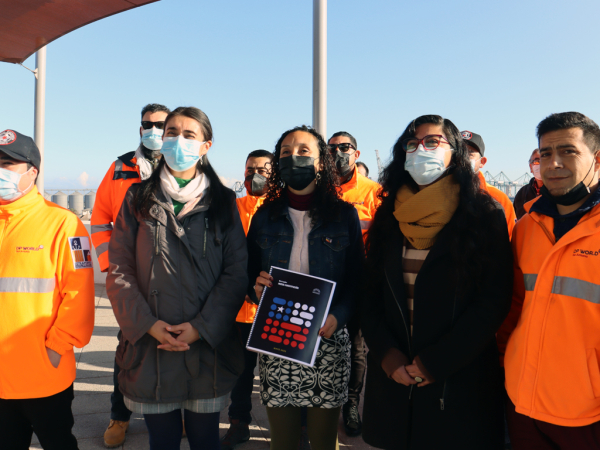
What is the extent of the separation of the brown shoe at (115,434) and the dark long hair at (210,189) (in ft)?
6.12

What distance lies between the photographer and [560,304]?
5.43 feet

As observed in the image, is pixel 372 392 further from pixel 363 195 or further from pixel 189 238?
pixel 363 195

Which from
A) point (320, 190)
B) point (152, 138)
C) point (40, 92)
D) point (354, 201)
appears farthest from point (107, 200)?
point (40, 92)

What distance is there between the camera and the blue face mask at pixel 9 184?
2195 millimetres

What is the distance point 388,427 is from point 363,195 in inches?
85.7

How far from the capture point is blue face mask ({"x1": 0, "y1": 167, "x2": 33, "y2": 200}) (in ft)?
7.20

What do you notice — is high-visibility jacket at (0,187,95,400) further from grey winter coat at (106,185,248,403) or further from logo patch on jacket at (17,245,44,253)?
grey winter coat at (106,185,248,403)

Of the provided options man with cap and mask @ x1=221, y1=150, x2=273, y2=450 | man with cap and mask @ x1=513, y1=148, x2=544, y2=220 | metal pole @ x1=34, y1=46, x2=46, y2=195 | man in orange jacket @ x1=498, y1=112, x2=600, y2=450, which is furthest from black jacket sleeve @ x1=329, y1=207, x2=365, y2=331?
metal pole @ x1=34, y1=46, x2=46, y2=195

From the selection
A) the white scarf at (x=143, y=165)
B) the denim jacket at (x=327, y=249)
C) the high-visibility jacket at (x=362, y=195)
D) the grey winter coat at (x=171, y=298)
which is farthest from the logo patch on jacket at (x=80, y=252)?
the high-visibility jacket at (x=362, y=195)

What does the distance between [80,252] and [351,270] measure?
4.81 ft

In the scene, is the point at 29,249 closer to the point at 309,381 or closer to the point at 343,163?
the point at 309,381

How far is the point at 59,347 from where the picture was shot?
2.16 m

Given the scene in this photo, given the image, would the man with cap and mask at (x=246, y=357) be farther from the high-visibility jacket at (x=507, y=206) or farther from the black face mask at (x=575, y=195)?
the high-visibility jacket at (x=507, y=206)

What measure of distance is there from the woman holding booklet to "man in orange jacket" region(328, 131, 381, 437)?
1.07 m
